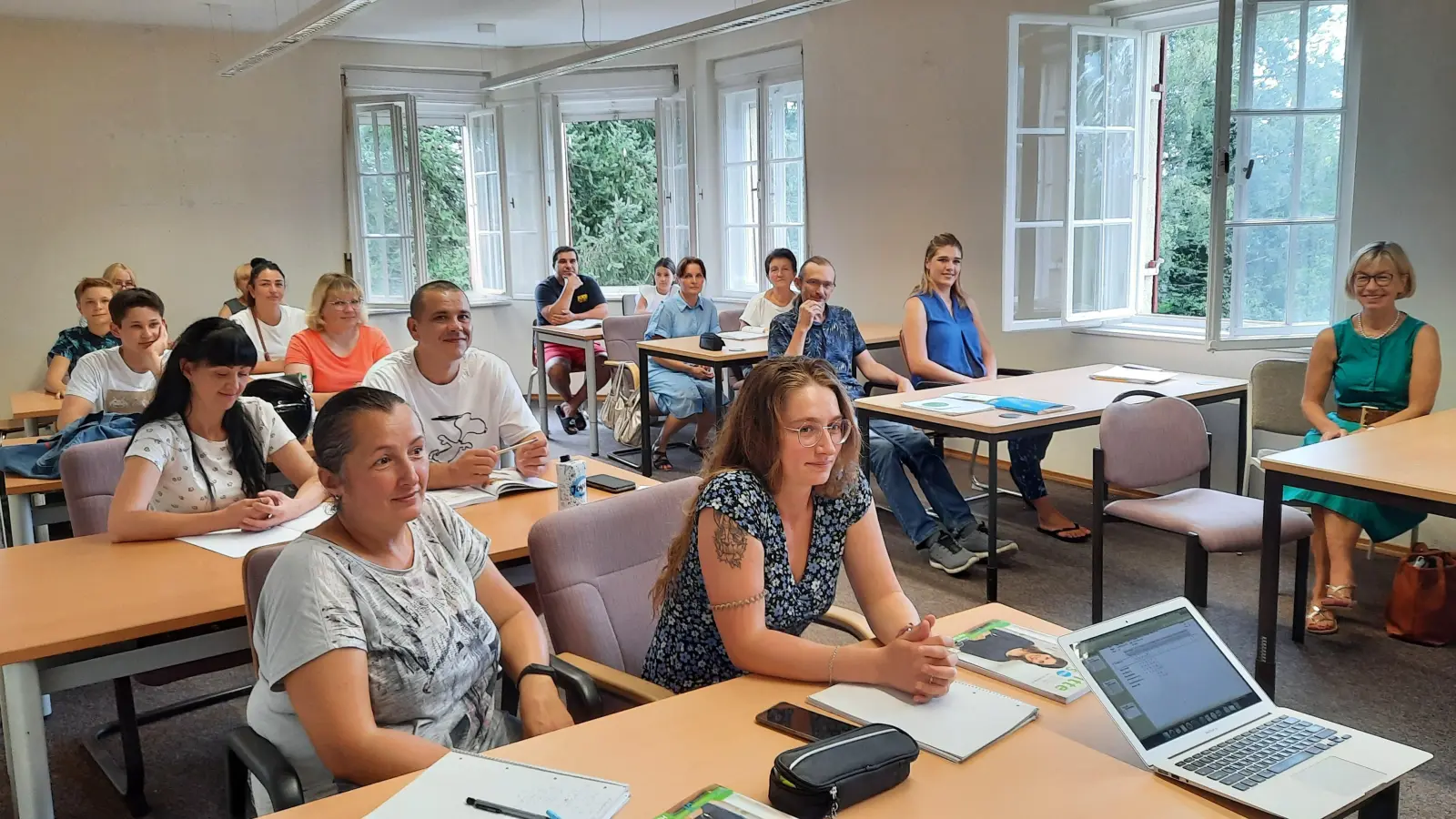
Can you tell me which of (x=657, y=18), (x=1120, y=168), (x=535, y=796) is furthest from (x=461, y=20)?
(x=535, y=796)

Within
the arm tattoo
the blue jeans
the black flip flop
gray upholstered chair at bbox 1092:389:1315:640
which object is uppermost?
the arm tattoo

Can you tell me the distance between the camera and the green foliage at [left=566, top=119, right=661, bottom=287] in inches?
357

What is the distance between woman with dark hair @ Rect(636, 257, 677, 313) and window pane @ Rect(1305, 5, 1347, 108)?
4.29 metres

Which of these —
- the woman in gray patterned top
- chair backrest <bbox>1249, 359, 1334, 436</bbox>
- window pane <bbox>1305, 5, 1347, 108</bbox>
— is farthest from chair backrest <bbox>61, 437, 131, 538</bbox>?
window pane <bbox>1305, 5, 1347, 108</bbox>

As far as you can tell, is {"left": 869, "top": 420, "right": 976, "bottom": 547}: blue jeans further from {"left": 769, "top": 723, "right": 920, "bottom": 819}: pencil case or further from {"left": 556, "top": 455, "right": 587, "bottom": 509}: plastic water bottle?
{"left": 769, "top": 723, "right": 920, "bottom": 819}: pencil case

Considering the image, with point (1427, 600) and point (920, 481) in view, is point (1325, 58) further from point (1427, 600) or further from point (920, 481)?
point (920, 481)

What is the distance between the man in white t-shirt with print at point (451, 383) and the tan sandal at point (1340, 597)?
2.75 metres

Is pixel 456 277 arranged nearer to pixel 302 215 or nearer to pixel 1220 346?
pixel 302 215

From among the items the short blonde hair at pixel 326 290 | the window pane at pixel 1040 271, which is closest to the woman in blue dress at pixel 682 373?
the window pane at pixel 1040 271

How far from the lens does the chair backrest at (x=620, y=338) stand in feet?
22.1

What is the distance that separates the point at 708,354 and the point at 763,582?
3882 mm

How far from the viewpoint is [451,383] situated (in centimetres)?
326

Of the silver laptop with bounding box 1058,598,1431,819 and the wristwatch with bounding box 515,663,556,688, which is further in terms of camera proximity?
the wristwatch with bounding box 515,663,556,688

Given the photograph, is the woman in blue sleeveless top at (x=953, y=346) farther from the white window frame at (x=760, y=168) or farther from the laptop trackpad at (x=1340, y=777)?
the laptop trackpad at (x=1340, y=777)
